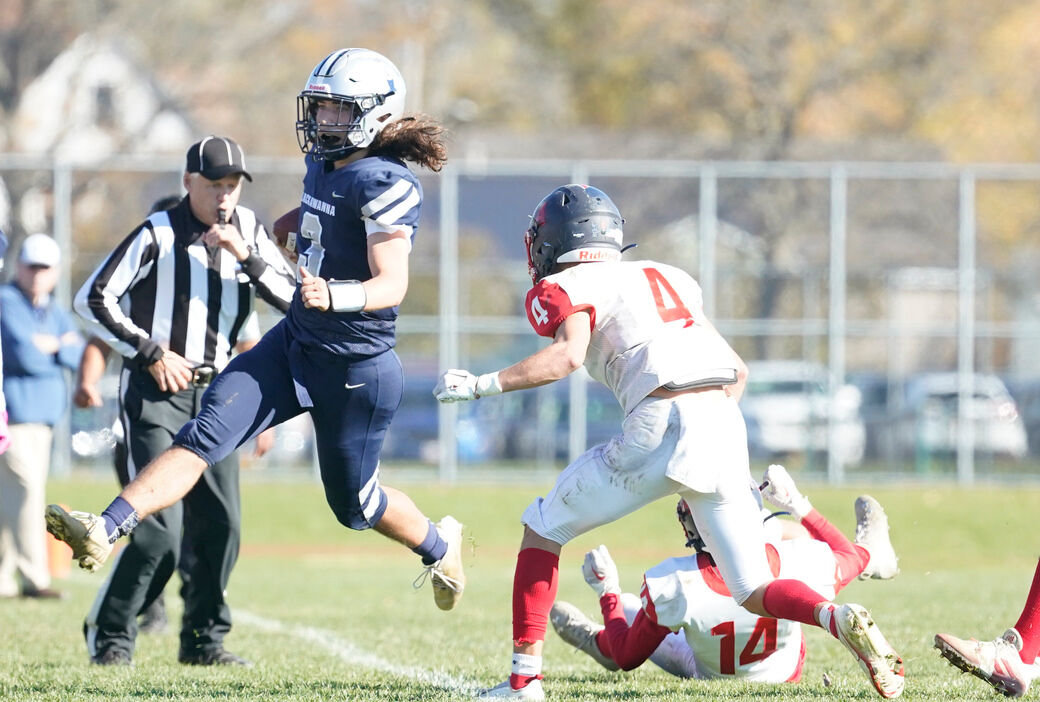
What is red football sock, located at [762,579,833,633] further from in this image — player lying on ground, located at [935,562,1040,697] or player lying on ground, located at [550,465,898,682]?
player lying on ground, located at [935,562,1040,697]

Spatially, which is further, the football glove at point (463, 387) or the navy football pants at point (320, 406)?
the navy football pants at point (320, 406)

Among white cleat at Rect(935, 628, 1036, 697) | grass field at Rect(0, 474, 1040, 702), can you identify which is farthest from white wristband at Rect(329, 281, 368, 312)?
white cleat at Rect(935, 628, 1036, 697)

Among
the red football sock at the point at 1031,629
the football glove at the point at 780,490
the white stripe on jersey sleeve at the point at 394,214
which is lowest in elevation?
the red football sock at the point at 1031,629

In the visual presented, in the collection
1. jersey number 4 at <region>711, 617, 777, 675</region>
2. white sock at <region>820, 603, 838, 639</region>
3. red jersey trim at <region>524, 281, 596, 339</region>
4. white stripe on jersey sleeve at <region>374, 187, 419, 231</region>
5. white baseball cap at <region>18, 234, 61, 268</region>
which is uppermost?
white baseball cap at <region>18, 234, 61, 268</region>

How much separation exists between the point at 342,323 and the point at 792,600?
5.86ft

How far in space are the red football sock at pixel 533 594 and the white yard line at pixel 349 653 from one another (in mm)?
388

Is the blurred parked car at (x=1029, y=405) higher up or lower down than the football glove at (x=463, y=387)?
lower down

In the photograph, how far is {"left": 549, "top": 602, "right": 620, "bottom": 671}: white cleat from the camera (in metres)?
5.84

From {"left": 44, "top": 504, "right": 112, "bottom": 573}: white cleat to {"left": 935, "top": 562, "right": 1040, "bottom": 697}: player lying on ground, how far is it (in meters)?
2.66

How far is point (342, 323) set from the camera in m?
5.27

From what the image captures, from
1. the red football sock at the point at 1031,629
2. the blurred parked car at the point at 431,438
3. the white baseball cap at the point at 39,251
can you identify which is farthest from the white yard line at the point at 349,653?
the blurred parked car at the point at 431,438

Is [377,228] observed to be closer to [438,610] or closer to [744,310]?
[438,610]

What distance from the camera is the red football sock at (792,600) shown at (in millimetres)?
4727

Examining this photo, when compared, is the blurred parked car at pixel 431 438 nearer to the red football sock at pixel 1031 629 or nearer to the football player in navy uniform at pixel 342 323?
the football player in navy uniform at pixel 342 323
